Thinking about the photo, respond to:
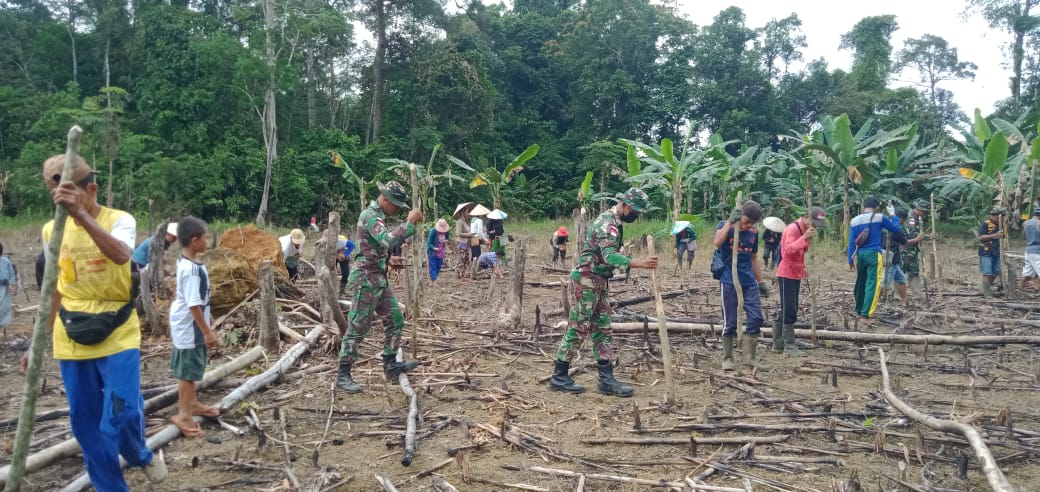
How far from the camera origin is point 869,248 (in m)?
8.77

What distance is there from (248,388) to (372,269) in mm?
1532

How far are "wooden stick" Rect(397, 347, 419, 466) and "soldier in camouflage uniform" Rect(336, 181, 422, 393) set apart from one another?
0.44m

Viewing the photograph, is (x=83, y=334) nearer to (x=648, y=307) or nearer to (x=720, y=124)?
(x=648, y=307)

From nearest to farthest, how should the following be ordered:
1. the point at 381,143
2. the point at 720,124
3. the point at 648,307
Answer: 1. the point at 648,307
2. the point at 381,143
3. the point at 720,124

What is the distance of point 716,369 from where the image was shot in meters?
6.93

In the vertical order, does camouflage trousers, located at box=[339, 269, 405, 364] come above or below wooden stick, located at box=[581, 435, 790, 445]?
above

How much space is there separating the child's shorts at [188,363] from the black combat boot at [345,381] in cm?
145

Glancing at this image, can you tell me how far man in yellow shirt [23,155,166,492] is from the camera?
328cm

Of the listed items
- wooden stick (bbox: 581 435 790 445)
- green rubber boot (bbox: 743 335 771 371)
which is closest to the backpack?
green rubber boot (bbox: 743 335 771 371)

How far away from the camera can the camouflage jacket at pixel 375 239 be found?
5902 mm

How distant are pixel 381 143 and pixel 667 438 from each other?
26004mm

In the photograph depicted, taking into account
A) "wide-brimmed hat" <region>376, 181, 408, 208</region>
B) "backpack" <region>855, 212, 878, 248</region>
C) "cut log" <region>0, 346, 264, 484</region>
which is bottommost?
"cut log" <region>0, 346, 264, 484</region>

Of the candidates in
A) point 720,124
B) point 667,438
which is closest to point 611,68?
point 720,124

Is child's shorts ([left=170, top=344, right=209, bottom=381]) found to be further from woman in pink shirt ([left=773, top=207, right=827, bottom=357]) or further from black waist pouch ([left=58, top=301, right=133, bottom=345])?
woman in pink shirt ([left=773, top=207, right=827, bottom=357])
